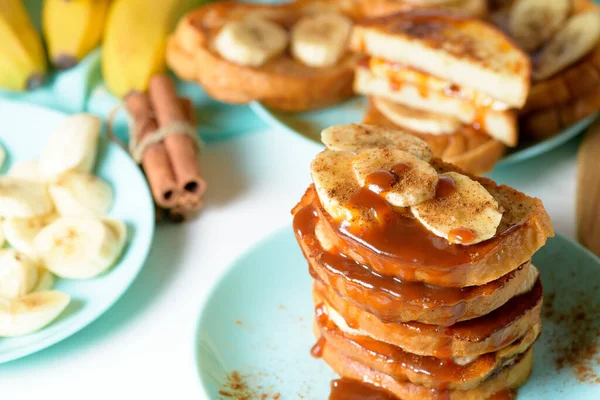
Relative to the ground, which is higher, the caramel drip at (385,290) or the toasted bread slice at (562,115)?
the caramel drip at (385,290)

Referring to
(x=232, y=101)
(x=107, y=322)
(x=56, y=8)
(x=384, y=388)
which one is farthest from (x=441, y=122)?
(x=56, y=8)

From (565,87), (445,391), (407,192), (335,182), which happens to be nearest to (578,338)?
(445,391)

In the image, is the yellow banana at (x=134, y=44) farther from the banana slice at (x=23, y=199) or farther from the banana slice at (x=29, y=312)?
the banana slice at (x=29, y=312)

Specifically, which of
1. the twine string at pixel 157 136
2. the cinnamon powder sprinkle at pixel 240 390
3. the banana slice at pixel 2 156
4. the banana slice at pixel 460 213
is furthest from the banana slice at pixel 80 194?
the banana slice at pixel 460 213

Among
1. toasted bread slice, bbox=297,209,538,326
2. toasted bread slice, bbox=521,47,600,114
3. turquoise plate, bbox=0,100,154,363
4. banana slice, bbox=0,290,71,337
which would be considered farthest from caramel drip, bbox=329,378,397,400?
toasted bread slice, bbox=521,47,600,114

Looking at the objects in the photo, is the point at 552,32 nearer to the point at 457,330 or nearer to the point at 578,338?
the point at 578,338
